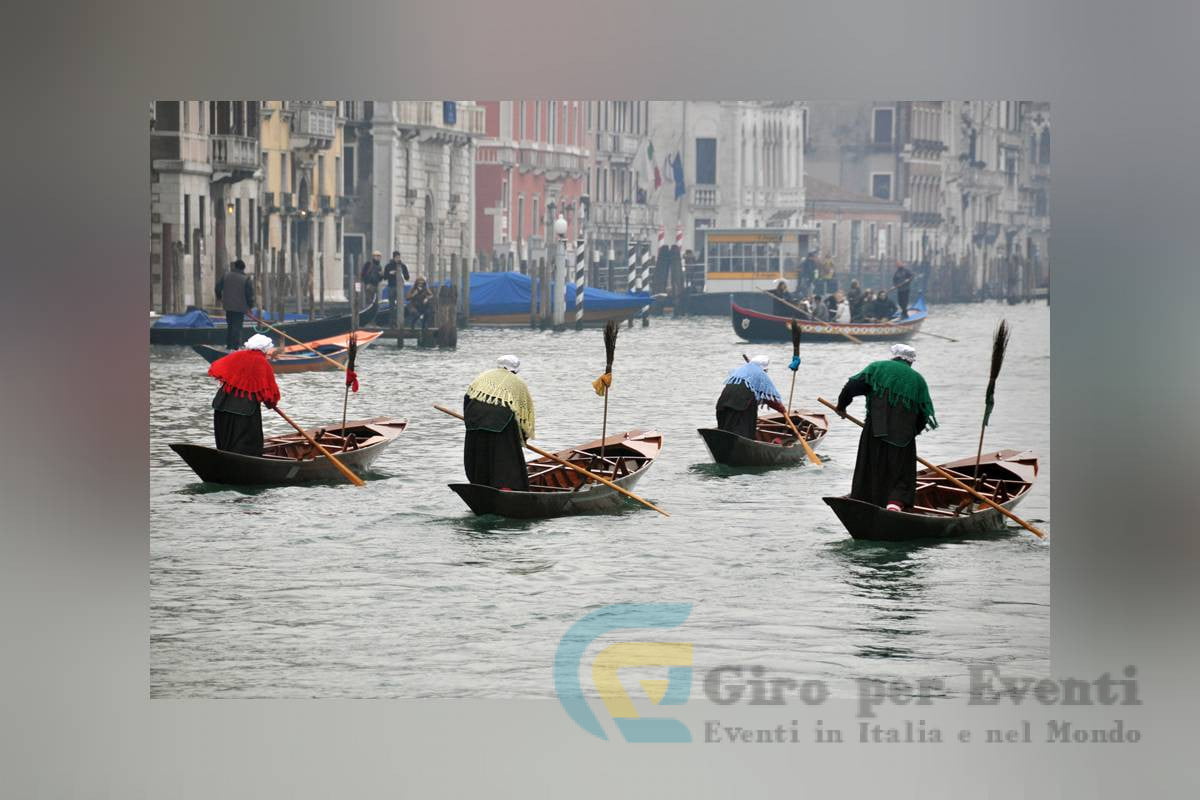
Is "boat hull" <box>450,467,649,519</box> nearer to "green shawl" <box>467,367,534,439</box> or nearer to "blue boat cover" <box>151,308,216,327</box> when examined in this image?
"green shawl" <box>467,367,534,439</box>

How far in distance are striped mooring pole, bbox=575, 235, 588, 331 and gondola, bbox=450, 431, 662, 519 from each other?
0.69m

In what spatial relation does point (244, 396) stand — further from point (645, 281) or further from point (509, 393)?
point (645, 281)

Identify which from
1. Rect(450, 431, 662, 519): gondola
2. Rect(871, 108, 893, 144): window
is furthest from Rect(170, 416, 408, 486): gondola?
Rect(871, 108, 893, 144): window

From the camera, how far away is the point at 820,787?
26.6 feet

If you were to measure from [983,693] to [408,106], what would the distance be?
308 centimetres

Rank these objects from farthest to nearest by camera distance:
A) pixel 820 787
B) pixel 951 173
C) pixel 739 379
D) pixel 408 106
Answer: pixel 739 379
pixel 951 173
pixel 408 106
pixel 820 787

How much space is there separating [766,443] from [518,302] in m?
1.59

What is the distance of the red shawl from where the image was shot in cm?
980

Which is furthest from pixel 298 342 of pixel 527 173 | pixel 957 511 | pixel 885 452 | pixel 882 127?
pixel 957 511

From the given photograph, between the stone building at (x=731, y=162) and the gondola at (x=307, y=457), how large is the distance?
1.79 metres

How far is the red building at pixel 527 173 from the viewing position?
898 centimetres

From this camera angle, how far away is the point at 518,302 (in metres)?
10.1
